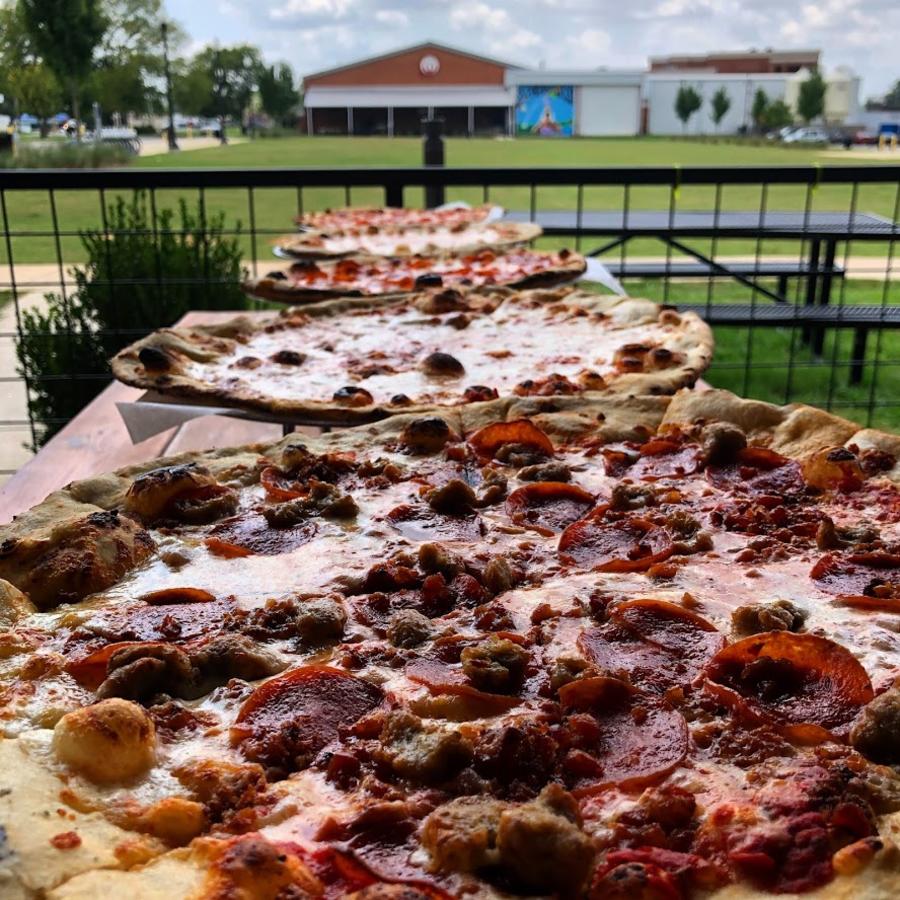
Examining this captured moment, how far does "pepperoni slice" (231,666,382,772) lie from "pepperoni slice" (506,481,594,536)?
25.6 inches

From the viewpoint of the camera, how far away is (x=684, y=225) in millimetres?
8531

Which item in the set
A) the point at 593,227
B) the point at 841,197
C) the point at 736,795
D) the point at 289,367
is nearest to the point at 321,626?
the point at 736,795

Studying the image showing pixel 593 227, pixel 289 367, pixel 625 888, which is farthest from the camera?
pixel 593 227

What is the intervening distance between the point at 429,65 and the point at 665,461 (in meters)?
38.4

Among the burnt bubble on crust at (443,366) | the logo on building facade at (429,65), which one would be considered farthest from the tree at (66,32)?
the logo on building facade at (429,65)

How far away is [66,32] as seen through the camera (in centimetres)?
891

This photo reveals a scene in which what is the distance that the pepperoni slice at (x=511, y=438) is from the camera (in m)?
2.35

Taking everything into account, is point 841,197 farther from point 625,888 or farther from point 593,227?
point 625,888

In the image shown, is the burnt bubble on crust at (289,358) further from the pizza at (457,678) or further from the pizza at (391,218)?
the pizza at (391,218)

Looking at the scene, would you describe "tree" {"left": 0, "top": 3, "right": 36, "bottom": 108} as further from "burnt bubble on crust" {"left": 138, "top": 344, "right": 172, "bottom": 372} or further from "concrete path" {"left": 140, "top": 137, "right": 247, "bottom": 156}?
"concrete path" {"left": 140, "top": 137, "right": 247, "bottom": 156}

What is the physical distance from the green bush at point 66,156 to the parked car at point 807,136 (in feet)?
88.3

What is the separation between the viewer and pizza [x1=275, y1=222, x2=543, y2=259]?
205 inches

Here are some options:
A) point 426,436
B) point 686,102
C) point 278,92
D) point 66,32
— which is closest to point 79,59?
point 66,32

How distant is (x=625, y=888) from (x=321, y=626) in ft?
2.16
